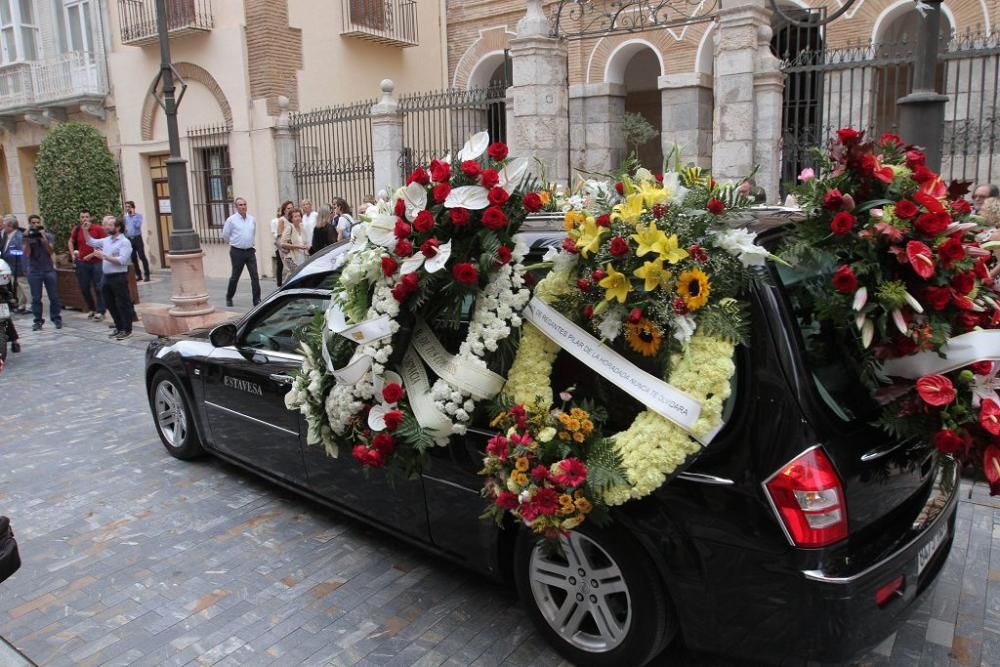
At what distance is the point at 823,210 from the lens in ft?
9.48

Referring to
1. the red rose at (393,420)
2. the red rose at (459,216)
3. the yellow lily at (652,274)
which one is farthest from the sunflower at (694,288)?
the red rose at (393,420)

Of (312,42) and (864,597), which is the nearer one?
(864,597)

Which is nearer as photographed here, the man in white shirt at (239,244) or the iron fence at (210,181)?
the man in white shirt at (239,244)

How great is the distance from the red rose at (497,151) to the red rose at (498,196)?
0.18 metres

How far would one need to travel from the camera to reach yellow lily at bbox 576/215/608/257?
289cm

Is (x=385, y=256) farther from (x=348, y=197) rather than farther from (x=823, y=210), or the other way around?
(x=348, y=197)

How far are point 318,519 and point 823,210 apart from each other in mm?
3281

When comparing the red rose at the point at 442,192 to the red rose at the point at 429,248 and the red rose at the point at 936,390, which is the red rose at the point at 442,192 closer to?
the red rose at the point at 429,248

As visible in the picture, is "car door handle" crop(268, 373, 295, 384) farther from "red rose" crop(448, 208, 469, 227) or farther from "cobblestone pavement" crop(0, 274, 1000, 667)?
"red rose" crop(448, 208, 469, 227)

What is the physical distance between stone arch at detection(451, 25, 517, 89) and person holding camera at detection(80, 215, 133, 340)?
1191 centimetres

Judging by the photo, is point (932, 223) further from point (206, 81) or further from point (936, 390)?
point (206, 81)

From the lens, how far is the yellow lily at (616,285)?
9.17 ft

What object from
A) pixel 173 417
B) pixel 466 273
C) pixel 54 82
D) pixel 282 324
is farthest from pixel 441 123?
pixel 466 273

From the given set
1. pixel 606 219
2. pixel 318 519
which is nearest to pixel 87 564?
pixel 318 519
